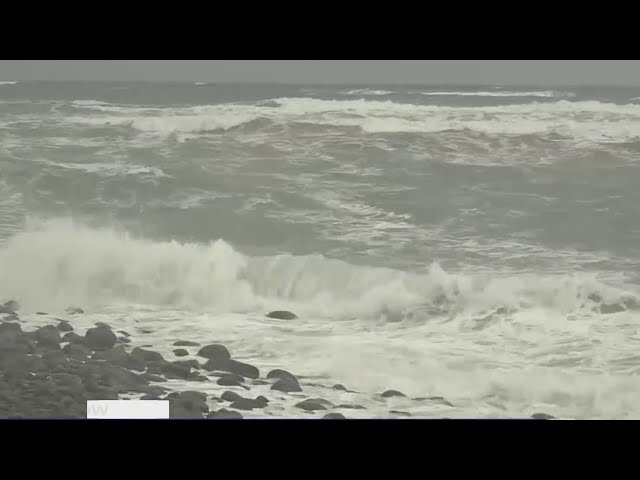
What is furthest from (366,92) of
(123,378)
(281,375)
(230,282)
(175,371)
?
(123,378)

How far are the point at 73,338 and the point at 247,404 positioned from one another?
1.07m

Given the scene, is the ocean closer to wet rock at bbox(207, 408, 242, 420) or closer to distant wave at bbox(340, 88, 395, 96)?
distant wave at bbox(340, 88, 395, 96)

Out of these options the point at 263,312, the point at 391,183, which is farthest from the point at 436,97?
the point at 263,312

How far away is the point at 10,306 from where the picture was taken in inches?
164

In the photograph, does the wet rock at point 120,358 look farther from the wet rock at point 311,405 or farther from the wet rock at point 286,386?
the wet rock at point 311,405

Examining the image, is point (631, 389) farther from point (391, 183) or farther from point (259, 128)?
point (259, 128)

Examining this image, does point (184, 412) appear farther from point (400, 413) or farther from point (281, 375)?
point (400, 413)

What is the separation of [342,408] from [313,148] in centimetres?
147

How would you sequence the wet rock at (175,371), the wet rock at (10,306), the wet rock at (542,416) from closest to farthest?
the wet rock at (542,416), the wet rock at (175,371), the wet rock at (10,306)

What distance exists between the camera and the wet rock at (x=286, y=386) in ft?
13.1

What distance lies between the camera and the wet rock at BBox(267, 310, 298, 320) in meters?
4.09

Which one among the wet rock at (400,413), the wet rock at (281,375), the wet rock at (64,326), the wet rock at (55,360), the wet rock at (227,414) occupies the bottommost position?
the wet rock at (227,414)

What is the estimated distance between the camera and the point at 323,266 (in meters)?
4.09
